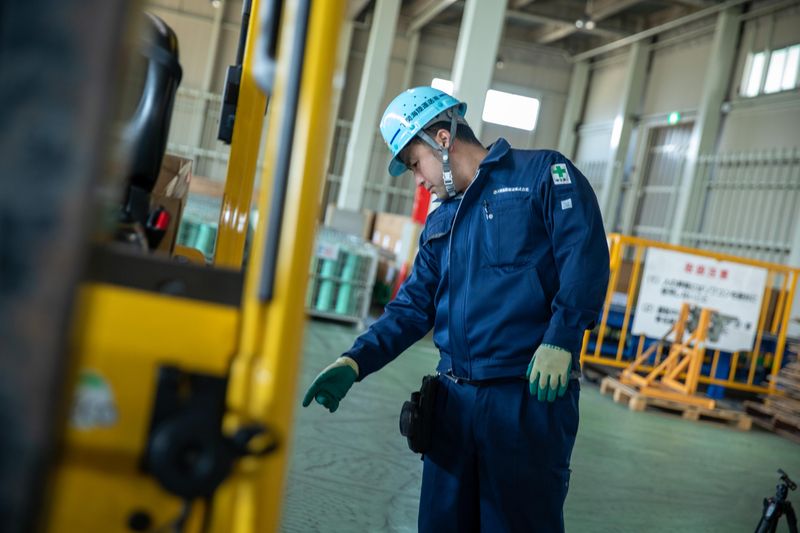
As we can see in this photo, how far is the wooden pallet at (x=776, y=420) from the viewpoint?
9359 millimetres

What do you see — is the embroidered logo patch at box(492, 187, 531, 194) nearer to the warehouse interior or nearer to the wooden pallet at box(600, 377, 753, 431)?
the warehouse interior

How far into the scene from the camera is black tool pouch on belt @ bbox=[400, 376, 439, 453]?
9.33 feet

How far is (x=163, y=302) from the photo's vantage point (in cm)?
109

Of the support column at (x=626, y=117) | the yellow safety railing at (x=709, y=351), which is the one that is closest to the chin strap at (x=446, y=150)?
the yellow safety railing at (x=709, y=351)

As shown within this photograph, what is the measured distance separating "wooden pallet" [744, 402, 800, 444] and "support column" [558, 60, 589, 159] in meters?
15.1

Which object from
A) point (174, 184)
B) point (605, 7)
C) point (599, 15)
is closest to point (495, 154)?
Result: point (174, 184)

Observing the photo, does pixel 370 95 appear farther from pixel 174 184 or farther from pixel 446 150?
pixel 446 150

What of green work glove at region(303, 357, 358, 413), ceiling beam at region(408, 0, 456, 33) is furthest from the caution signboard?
ceiling beam at region(408, 0, 456, 33)

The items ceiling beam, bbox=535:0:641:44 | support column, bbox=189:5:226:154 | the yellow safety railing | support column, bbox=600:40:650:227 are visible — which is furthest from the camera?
support column, bbox=189:5:226:154

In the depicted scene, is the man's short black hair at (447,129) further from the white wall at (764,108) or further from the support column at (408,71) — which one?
the support column at (408,71)

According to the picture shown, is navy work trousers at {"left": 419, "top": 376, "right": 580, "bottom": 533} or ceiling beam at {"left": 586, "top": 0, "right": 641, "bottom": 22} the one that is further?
ceiling beam at {"left": 586, "top": 0, "right": 641, "bottom": 22}

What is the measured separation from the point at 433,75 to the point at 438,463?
2234 cm

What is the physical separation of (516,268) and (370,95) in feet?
52.1

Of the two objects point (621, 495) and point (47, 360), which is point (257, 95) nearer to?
point (47, 360)
